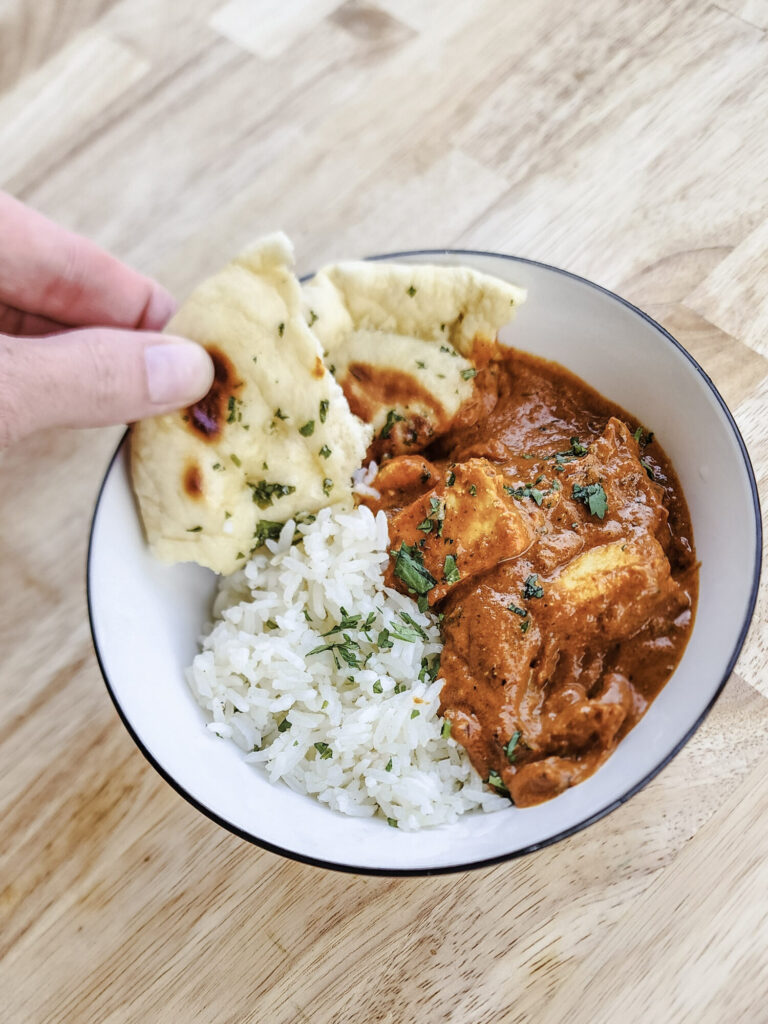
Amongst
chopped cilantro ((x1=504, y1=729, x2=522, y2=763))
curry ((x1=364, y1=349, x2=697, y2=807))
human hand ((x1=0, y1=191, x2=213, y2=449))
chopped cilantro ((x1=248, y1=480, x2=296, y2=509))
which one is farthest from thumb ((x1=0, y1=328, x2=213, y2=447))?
chopped cilantro ((x1=504, y1=729, x2=522, y2=763))

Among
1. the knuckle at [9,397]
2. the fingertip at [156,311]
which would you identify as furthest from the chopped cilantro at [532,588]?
the fingertip at [156,311]

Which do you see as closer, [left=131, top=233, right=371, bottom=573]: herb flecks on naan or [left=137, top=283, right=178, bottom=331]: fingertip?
[left=131, top=233, right=371, bottom=573]: herb flecks on naan

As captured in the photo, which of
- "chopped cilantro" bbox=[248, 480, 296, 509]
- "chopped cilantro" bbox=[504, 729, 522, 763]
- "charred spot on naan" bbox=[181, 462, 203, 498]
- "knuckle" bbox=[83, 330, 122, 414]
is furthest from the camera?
"chopped cilantro" bbox=[248, 480, 296, 509]

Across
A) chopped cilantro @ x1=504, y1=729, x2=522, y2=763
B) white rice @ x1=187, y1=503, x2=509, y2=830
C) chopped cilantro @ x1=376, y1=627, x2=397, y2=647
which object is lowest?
white rice @ x1=187, y1=503, x2=509, y2=830

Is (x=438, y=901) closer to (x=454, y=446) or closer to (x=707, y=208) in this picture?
(x=454, y=446)

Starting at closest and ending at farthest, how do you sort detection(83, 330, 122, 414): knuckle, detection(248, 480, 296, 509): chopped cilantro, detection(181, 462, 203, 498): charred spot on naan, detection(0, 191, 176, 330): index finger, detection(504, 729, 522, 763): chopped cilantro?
1. detection(504, 729, 522, 763): chopped cilantro
2. detection(83, 330, 122, 414): knuckle
3. detection(181, 462, 203, 498): charred spot on naan
4. detection(248, 480, 296, 509): chopped cilantro
5. detection(0, 191, 176, 330): index finger

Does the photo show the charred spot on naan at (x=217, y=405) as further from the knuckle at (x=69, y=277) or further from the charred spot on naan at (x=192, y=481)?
the knuckle at (x=69, y=277)

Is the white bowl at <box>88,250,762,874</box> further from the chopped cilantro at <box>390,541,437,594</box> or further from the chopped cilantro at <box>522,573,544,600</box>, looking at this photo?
the chopped cilantro at <box>390,541,437,594</box>
